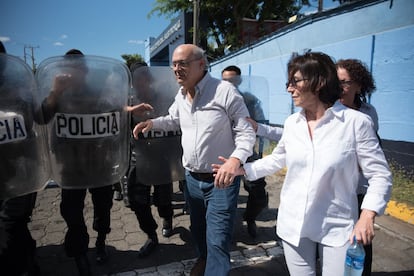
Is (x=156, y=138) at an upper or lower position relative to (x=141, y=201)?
upper

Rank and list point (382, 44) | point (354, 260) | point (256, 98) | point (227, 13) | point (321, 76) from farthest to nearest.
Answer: point (227, 13) → point (382, 44) → point (256, 98) → point (321, 76) → point (354, 260)

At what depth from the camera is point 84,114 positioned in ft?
6.34

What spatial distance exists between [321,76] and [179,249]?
2.13 m

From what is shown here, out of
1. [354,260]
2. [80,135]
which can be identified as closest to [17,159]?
[80,135]

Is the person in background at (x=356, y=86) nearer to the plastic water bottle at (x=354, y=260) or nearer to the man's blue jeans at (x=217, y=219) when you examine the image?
the plastic water bottle at (x=354, y=260)

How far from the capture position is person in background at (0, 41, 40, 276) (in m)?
1.94

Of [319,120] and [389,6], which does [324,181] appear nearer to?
[319,120]

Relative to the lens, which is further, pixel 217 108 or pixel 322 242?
pixel 217 108

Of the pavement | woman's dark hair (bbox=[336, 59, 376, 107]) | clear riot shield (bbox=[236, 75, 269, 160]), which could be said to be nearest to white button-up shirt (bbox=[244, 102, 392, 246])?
woman's dark hair (bbox=[336, 59, 376, 107])

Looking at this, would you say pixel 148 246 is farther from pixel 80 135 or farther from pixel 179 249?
pixel 80 135

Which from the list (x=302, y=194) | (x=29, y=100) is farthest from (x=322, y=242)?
(x=29, y=100)

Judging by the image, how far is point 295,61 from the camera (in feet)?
5.00

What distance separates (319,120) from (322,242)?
58 cm

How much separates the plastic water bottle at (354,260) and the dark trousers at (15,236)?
77.9 inches
